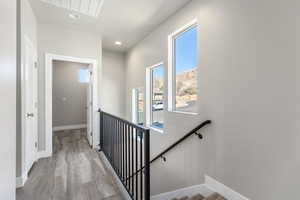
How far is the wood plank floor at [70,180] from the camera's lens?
1.90 meters

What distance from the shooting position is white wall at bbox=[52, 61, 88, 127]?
18.6 ft

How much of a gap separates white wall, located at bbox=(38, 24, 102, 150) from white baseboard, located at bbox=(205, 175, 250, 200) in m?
3.14

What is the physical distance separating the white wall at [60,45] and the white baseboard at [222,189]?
314cm

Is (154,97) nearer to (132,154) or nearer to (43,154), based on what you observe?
(132,154)

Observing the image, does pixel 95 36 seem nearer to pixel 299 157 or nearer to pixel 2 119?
pixel 2 119

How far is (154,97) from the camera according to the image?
3852 millimetres

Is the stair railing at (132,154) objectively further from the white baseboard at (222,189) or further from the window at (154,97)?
the window at (154,97)

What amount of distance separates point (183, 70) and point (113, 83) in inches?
117

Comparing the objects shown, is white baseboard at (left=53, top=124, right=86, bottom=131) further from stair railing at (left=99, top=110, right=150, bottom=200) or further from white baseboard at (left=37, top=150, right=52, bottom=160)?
stair railing at (left=99, top=110, right=150, bottom=200)

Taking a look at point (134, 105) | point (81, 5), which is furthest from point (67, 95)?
point (81, 5)

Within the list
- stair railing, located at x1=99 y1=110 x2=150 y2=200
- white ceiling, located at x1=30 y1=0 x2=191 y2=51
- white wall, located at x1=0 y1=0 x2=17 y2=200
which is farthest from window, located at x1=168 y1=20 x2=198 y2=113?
white wall, located at x1=0 y1=0 x2=17 y2=200

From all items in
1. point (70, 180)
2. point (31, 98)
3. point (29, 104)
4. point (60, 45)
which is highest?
point (60, 45)

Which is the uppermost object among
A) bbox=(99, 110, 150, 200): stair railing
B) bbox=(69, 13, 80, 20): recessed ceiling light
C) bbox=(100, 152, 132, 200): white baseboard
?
bbox=(69, 13, 80, 20): recessed ceiling light

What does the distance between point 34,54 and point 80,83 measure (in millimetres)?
3214
